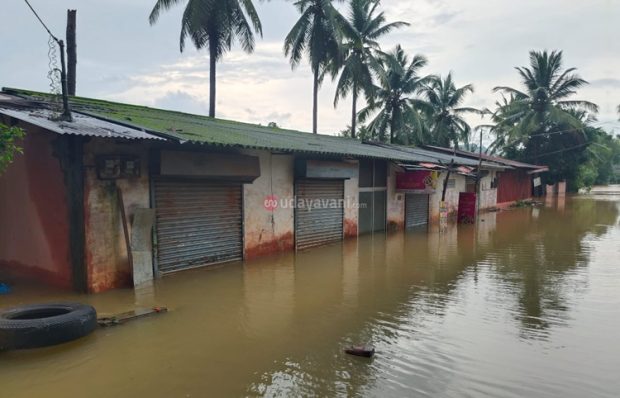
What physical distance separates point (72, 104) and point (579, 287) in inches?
461

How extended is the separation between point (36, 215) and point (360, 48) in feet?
74.6

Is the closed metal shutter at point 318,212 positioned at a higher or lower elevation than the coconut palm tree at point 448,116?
lower

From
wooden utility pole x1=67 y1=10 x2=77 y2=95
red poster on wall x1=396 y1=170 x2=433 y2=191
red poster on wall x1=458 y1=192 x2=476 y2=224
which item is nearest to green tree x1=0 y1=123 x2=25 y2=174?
wooden utility pole x1=67 y1=10 x2=77 y2=95

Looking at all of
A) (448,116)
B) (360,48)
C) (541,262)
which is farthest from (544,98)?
(541,262)

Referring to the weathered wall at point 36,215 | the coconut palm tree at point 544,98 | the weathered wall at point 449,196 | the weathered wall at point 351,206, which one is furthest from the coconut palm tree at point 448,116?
the weathered wall at point 36,215

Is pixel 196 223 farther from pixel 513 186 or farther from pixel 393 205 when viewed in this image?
pixel 513 186

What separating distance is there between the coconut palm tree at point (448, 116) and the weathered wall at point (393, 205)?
20.9 metres

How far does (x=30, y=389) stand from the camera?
14.1ft

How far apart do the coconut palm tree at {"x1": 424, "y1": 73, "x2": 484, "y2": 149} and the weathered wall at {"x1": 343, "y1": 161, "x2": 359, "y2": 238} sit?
24073mm

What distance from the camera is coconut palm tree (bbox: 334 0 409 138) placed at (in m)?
26.6

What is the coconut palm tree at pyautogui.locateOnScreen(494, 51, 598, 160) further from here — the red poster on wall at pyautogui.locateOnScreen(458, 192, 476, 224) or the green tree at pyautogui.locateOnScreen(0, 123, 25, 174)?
the green tree at pyautogui.locateOnScreen(0, 123, 25, 174)

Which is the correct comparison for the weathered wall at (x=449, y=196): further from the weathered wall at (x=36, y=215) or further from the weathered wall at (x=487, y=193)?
the weathered wall at (x=36, y=215)

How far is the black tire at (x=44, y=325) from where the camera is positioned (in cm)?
510

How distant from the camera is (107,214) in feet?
25.7
